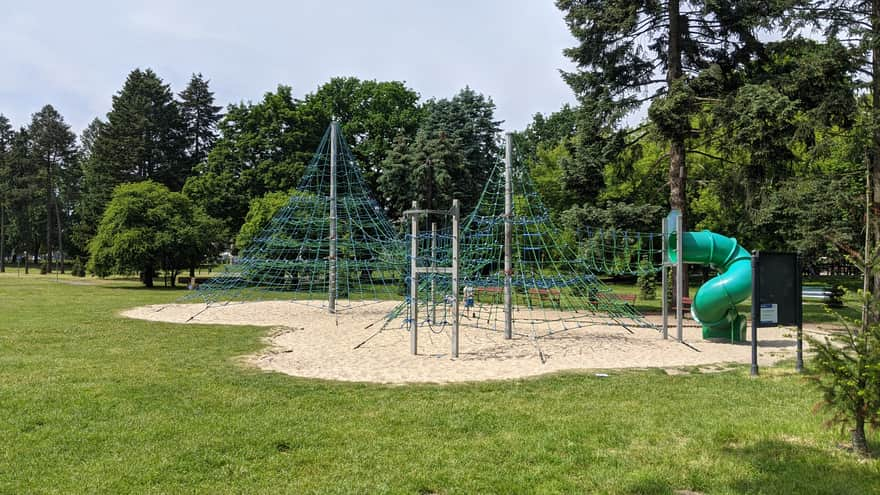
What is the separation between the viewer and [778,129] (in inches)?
592

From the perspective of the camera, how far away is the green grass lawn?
4.63 meters

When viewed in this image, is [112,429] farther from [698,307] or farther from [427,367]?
[698,307]

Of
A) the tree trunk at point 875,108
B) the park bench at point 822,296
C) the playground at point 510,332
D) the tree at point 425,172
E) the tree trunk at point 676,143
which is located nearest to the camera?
the playground at point 510,332

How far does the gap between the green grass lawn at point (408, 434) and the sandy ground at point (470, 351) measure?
80 centimetres

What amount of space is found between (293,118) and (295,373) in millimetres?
30843

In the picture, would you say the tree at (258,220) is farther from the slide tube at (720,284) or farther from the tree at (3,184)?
the tree at (3,184)

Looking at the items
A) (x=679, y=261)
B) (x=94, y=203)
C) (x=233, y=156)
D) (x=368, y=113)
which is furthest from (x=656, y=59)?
(x=94, y=203)

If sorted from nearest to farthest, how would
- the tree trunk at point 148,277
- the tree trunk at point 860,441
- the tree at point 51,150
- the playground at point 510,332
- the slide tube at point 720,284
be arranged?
the tree trunk at point 860,441 → the playground at point 510,332 → the slide tube at point 720,284 → the tree trunk at point 148,277 → the tree at point 51,150

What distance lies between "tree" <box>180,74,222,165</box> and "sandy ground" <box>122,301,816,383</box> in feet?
123

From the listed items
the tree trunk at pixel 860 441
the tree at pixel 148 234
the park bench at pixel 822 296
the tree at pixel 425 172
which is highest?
the tree at pixel 425 172

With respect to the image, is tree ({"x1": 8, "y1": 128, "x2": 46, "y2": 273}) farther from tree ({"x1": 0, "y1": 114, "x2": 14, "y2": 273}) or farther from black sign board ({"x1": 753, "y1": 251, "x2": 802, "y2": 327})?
black sign board ({"x1": 753, "y1": 251, "x2": 802, "y2": 327})

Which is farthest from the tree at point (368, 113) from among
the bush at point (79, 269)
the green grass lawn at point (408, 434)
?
the green grass lawn at point (408, 434)

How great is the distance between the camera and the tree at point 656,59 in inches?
666

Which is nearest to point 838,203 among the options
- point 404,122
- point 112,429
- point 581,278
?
point 581,278
